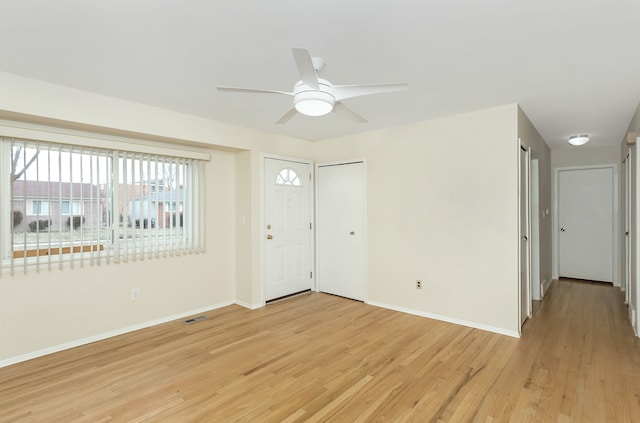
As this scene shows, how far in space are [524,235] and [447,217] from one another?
83cm

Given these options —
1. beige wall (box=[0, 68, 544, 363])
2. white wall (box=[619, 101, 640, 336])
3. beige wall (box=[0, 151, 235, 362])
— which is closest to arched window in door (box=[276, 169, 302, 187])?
beige wall (box=[0, 68, 544, 363])

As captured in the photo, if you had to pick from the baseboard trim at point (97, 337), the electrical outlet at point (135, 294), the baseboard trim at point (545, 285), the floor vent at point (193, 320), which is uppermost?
the electrical outlet at point (135, 294)

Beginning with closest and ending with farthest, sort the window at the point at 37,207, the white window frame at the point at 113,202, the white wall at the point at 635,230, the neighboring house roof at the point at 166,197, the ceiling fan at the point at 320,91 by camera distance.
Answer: the ceiling fan at the point at 320,91 < the white window frame at the point at 113,202 < the window at the point at 37,207 < the white wall at the point at 635,230 < the neighboring house roof at the point at 166,197

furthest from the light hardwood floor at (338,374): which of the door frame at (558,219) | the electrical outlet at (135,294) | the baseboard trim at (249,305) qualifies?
the door frame at (558,219)

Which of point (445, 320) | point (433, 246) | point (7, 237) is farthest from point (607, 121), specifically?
point (7, 237)

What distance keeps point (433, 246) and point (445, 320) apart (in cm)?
82

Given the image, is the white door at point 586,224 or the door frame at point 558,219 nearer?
the door frame at point 558,219

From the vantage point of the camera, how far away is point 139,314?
3498 mm

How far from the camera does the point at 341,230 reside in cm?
466

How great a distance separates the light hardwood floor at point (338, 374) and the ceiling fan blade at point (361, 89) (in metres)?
1.99

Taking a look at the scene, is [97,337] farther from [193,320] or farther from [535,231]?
[535,231]

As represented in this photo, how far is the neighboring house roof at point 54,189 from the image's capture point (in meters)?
2.79

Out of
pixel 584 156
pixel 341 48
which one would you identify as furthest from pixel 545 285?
pixel 341 48

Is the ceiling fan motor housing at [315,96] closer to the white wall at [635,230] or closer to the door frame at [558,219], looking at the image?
the white wall at [635,230]
